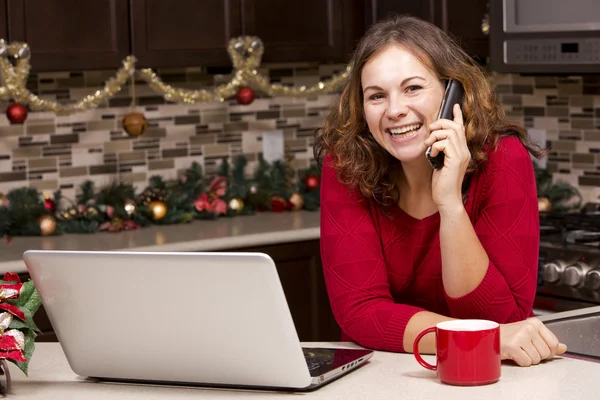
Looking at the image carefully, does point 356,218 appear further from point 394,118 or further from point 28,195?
point 28,195

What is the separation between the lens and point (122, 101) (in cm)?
388

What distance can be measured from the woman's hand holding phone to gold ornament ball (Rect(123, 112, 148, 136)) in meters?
1.83

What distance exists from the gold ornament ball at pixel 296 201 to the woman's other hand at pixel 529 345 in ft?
7.19

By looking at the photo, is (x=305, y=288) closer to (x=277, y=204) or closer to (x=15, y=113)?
(x=277, y=204)

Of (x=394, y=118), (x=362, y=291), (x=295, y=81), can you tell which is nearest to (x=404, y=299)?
(x=362, y=291)

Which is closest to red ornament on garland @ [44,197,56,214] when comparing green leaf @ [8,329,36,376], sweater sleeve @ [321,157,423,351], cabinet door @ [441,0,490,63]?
cabinet door @ [441,0,490,63]

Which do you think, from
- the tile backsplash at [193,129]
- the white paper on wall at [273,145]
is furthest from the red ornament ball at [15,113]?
the white paper on wall at [273,145]

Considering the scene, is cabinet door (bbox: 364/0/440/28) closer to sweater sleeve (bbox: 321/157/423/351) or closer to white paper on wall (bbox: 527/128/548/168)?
white paper on wall (bbox: 527/128/548/168)

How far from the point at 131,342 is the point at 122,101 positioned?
89.2 inches

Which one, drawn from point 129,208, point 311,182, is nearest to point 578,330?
point 129,208

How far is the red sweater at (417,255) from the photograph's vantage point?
80.2 inches

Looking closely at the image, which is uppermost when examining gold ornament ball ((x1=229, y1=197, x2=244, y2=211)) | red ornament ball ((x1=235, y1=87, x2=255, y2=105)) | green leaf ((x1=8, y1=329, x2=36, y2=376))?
red ornament ball ((x1=235, y1=87, x2=255, y2=105))

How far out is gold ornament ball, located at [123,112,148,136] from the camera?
12.0 ft

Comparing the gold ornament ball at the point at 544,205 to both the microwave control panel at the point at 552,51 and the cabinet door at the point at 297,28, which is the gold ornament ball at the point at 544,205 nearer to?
the microwave control panel at the point at 552,51
